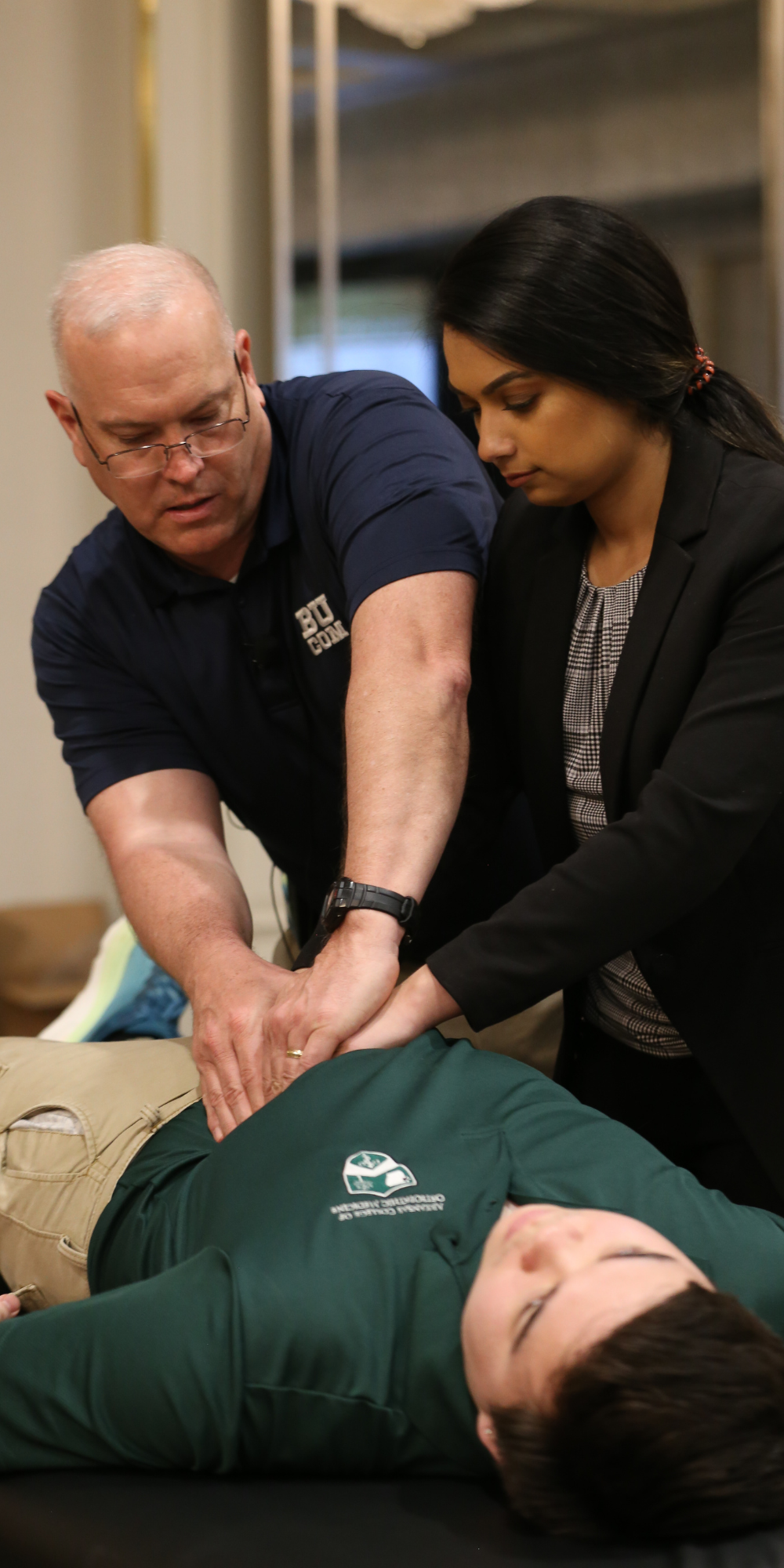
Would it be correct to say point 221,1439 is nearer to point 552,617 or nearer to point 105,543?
point 552,617

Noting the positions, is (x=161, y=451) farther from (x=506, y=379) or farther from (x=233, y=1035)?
(x=233, y=1035)

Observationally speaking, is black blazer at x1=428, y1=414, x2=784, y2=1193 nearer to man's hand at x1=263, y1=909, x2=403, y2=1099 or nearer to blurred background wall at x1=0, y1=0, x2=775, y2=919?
man's hand at x1=263, y1=909, x2=403, y2=1099

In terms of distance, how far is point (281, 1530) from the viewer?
1.00 meters

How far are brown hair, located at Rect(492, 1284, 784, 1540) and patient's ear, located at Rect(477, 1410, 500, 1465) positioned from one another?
0.11ft

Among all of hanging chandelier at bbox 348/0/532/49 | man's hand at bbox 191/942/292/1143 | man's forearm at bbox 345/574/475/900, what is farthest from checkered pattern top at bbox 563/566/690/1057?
hanging chandelier at bbox 348/0/532/49

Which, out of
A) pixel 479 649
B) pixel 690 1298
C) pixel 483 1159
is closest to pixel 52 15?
pixel 479 649

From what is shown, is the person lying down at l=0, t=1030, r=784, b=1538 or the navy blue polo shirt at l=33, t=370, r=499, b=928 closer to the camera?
the person lying down at l=0, t=1030, r=784, b=1538

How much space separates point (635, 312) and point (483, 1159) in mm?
776

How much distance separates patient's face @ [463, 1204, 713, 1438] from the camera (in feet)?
3.24

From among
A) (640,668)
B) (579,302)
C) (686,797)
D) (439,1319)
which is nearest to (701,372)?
(579,302)

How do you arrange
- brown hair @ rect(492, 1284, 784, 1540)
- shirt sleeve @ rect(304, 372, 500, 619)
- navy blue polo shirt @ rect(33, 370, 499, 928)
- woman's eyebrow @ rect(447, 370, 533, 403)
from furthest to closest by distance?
1. navy blue polo shirt @ rect(33, 370, 499, 928)
2. shirt sleeve @ rect(304, 372, 500, 619)
3. woman's eyebrow @ rect(447, 370, 533, 403)
4. brown hair @ rect(492, 1284, 784, 1540)

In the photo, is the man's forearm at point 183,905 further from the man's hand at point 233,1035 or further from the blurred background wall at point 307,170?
the blurred background wall at point 307,170

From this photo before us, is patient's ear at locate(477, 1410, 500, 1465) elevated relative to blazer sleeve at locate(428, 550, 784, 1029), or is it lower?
lower

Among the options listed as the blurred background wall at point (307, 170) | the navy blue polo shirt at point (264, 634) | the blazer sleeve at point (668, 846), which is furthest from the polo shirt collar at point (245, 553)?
the blurred background wall at point (307, 170)
